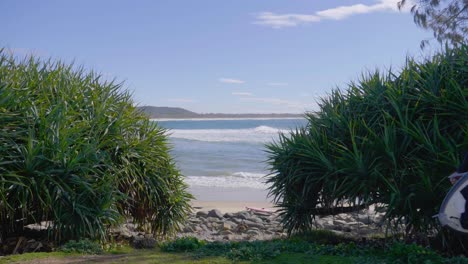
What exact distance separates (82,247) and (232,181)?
16.8 meters

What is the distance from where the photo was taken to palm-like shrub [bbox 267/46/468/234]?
7719 mm

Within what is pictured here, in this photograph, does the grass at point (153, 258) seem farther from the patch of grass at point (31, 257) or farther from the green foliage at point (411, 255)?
Result: the green foliage at point (411, 255)

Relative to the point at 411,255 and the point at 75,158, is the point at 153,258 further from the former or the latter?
the point at 411,255

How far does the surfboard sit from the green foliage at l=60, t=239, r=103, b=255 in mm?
4230

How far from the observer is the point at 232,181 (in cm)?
2438

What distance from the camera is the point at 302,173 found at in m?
9.09

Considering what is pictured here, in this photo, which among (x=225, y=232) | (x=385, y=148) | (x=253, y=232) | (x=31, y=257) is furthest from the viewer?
(x=225, y=232)

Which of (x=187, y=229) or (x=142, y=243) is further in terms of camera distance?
(x=187, y=229)

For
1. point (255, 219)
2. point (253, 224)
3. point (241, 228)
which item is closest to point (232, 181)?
point (255, 219)

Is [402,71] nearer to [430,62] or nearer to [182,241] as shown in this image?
[430,62]

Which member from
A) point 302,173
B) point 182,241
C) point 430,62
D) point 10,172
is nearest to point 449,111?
point 430,62

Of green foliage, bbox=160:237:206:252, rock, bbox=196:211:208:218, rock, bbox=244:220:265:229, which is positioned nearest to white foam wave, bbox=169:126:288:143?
rock, bbox=196:211:208:218

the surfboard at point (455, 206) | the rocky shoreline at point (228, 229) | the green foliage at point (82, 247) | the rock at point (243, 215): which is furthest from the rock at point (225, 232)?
the surfboard at point (455, 206)

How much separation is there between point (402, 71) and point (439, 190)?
7.19 ft
